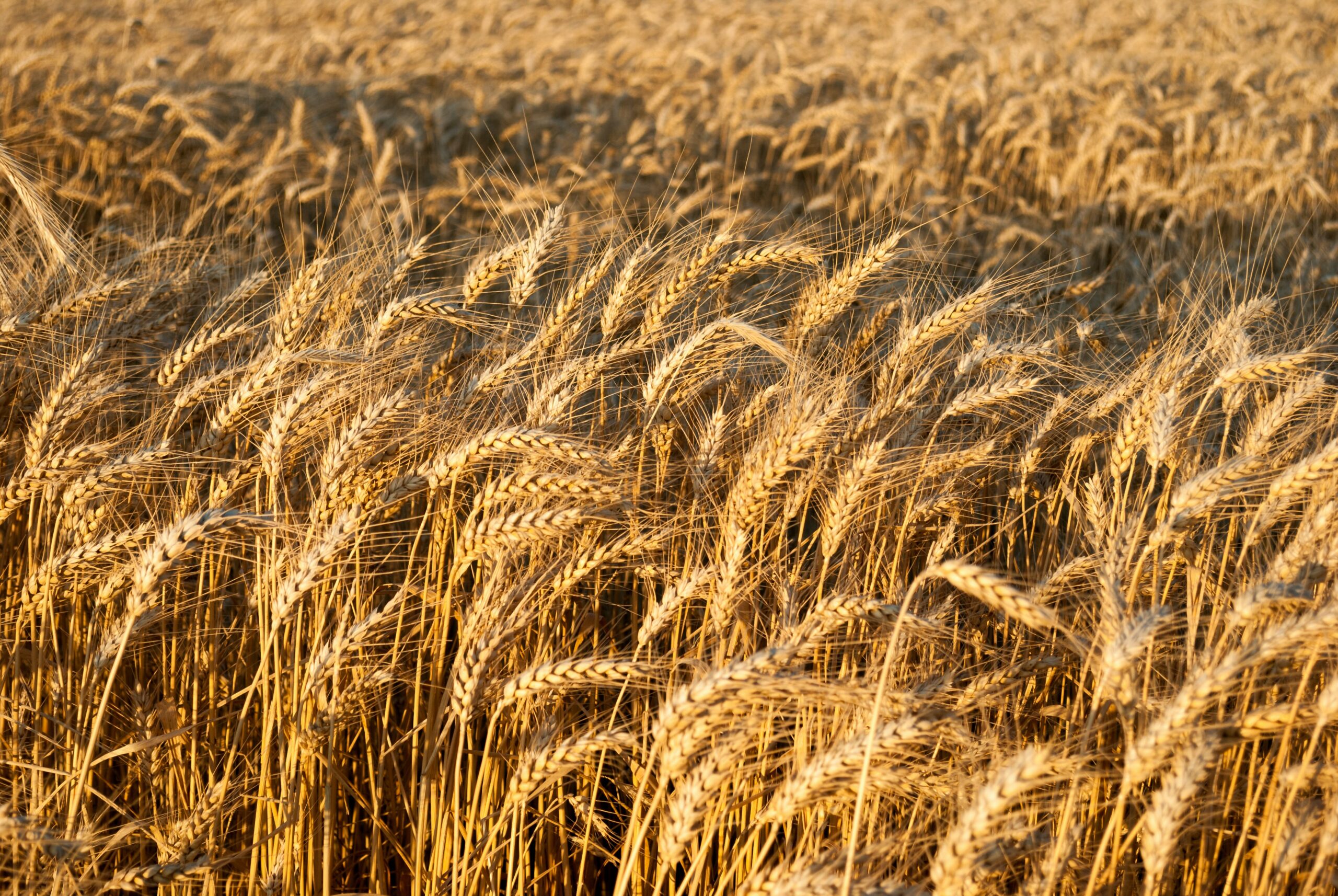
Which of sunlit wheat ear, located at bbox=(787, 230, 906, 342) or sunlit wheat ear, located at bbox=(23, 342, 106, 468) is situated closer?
sunlit wheat ear, located at bbox=(23, 342, 106, 468)

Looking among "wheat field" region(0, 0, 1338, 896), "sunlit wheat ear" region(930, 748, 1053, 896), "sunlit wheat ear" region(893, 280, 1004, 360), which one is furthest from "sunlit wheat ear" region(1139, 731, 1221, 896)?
"sunlit wheat ear" region(893, 280, 1004, 360)

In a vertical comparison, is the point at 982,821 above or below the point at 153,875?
above

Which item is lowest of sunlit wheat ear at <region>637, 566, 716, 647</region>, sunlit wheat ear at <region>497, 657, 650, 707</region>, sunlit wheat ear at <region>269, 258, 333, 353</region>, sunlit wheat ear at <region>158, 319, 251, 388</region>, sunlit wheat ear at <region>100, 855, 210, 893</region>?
sunlit wheat ear at <region>100, 855, 210, 893</region>

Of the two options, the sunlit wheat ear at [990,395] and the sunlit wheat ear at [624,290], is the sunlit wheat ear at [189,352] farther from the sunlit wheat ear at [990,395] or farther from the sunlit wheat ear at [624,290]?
the sunlit wheat ear at [990,395]

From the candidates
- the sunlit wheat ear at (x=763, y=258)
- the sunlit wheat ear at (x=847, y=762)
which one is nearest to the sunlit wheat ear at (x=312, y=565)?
the sunlit wheat ear at (x=847, y=762)

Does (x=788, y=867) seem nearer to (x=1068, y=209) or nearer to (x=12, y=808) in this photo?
(x=12, y=808)

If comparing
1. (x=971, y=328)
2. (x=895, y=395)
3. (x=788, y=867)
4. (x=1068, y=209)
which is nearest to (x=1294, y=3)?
(x=1068, y=209)

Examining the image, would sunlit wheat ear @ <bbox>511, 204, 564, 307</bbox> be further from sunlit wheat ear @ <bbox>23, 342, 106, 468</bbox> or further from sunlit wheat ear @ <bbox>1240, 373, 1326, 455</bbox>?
sunlit wheat ear @ <bbox>1240, 373, 1326, 455</bbox>

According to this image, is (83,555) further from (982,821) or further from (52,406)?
(982,821)

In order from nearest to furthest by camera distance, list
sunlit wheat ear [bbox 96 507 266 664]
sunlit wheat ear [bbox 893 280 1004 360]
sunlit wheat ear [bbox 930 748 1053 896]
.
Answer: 1. sunlit wheat ear [bbox 930 748 1053 896]
2. sunlit wheat ear [bbox 96 507 266 664]
3. sunlit wheat ear [bbox 893 280 1004 360]

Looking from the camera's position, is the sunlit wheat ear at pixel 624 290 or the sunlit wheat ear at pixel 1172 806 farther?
the sunlit wheat ear at pixel 624 290

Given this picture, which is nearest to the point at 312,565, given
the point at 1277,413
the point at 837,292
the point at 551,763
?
the point at 551,763

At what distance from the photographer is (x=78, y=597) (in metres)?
1.85

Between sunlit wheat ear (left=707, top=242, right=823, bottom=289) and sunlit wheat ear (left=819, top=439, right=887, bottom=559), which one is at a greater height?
sunlit wheat ear (left=707, top=242, right=823, bottom=289)
